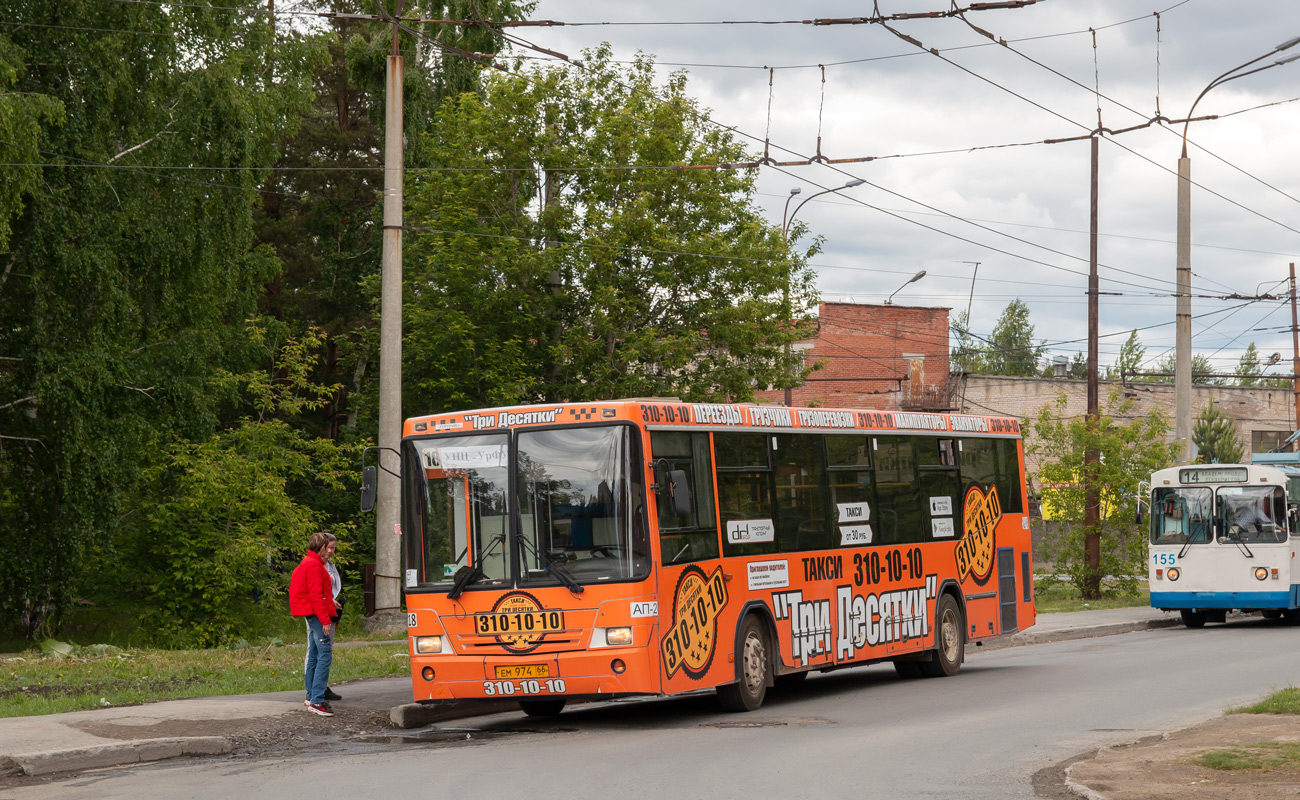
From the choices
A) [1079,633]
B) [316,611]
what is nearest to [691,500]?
[316,611]

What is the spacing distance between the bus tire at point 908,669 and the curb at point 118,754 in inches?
354

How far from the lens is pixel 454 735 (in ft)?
42.4

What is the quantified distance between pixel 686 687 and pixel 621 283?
19203 millimetres

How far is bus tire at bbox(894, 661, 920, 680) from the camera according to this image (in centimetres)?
1784

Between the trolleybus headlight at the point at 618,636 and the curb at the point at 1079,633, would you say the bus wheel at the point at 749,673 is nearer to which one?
the trolleybus headlight at the point at 618,636

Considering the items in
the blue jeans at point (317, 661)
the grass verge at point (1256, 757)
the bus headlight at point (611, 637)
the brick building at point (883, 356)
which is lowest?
the grass verge at point (1256, 757)

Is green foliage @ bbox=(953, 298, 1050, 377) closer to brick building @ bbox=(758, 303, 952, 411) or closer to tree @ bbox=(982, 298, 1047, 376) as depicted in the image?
tree @ bbox=(982, 298, 1047, 376)

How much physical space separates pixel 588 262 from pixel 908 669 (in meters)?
15.2

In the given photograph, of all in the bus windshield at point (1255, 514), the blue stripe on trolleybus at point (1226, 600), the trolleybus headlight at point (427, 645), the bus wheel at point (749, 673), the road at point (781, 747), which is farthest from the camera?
the bus windshield at point (1255, 514)

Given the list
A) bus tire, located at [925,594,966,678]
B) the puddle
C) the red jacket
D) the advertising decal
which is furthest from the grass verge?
the red jacket

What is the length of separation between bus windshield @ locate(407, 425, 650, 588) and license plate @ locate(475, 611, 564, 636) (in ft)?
0.92

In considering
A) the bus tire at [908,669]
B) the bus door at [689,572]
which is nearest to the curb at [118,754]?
the bus door at [689,572]

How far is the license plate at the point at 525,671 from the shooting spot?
12602mm

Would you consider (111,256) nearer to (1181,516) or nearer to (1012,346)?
(1181,516)
